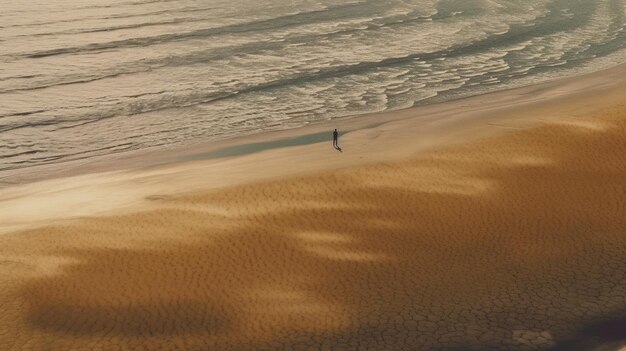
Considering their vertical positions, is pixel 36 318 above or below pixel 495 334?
above

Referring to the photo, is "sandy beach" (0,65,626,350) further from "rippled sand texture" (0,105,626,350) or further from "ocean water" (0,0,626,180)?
"ocean water" (0,0,626,180)

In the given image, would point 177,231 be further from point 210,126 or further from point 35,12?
point 35,12

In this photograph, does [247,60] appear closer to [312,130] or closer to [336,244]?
[312,130]

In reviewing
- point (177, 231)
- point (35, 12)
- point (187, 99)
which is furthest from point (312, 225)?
point (35, 12)

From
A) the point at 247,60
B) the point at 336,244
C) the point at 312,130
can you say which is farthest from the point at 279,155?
the point at 247,60

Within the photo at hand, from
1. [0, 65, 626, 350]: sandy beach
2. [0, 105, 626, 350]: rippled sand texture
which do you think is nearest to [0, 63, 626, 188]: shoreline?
[0, 65, 626, 350]: sandy beach
